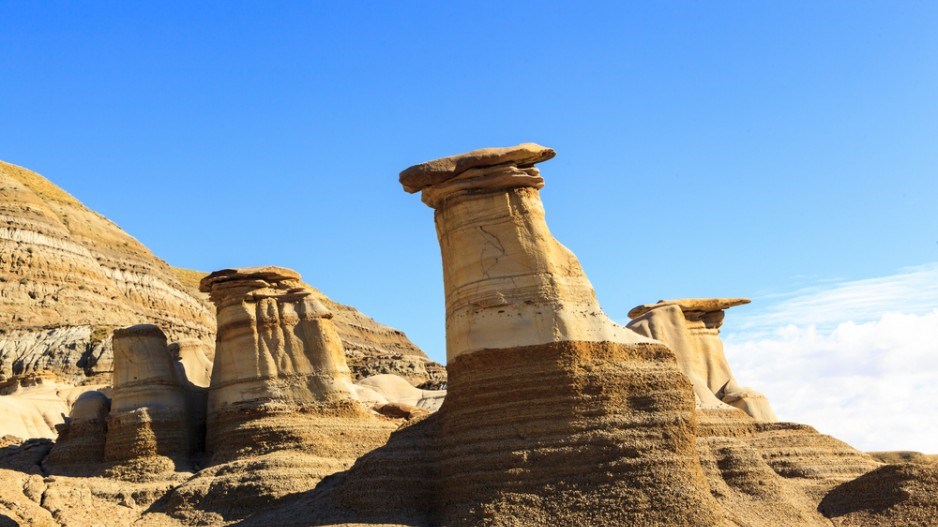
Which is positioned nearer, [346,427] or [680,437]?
[680,437]

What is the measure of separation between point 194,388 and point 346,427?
6.26 meters

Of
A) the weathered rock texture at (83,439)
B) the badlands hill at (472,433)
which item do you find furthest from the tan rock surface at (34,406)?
the badlands hill at (472,433)

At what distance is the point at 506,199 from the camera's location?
88.7ft

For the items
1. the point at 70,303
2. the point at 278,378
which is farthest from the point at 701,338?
the point at 70,303

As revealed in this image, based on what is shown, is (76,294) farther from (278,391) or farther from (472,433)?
(472,433)

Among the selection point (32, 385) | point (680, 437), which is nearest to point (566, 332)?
point (680, 437)

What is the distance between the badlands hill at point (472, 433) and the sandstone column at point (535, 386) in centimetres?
4

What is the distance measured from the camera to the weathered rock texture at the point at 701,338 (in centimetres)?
4112

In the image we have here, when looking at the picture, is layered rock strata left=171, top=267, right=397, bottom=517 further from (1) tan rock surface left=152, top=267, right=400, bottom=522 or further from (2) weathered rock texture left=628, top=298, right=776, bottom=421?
(2) weathered rock texture left=628, top=298, right=776, bottom=421

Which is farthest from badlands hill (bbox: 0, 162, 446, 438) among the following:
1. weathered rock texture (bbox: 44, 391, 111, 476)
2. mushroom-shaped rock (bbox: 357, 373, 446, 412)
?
weathered rock texture (bbox: 44, 391, 111, 476)

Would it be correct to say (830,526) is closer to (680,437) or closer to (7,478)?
(680,437)

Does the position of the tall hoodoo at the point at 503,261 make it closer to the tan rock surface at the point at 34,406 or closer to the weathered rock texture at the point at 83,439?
the weathered rock texture at the point at 83,439

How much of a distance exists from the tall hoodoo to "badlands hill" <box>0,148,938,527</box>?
4 centimetres

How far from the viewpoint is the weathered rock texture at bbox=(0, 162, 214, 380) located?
8125 centimetres
